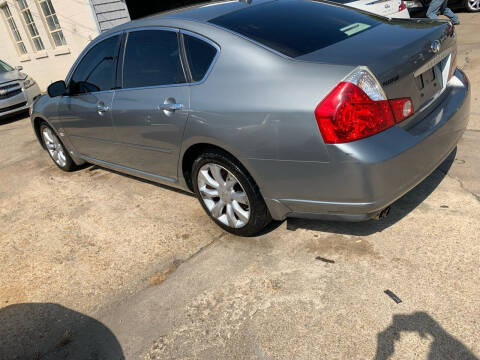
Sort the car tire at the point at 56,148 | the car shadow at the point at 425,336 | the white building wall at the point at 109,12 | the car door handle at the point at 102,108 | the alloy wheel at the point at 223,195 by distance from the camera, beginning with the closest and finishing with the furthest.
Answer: the car shadow at the point at 425,336, the alloy wheel at the point at 223,195, the car door handle at the point at 102,108, the car tire at the point at 56,148, the white building wall at the point at 109,12

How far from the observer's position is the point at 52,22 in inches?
490

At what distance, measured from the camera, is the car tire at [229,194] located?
2768 mm

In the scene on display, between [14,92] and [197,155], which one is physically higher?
[14,92]

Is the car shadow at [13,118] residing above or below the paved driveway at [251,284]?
above

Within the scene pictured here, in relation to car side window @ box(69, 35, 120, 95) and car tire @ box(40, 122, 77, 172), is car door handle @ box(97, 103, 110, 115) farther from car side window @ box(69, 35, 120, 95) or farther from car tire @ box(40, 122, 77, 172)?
car tire @ box(40, 122, 77, 172)

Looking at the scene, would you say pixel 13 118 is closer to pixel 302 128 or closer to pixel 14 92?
pixel 14 92

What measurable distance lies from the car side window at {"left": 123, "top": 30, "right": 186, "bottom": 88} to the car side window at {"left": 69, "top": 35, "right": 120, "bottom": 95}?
25cm

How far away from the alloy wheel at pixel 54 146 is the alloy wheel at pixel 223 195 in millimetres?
2770

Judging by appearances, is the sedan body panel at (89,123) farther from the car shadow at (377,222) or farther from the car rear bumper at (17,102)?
the car rear bumper at (17,102)

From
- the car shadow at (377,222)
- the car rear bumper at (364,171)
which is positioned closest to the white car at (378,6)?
the car shadow at (377,222)

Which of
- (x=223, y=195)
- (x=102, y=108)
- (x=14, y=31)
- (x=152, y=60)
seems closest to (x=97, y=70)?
(x=102, y=108)

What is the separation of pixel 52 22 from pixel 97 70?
1021 centimetres

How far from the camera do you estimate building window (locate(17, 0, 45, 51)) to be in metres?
13.5

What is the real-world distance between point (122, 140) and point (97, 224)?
82 cm
